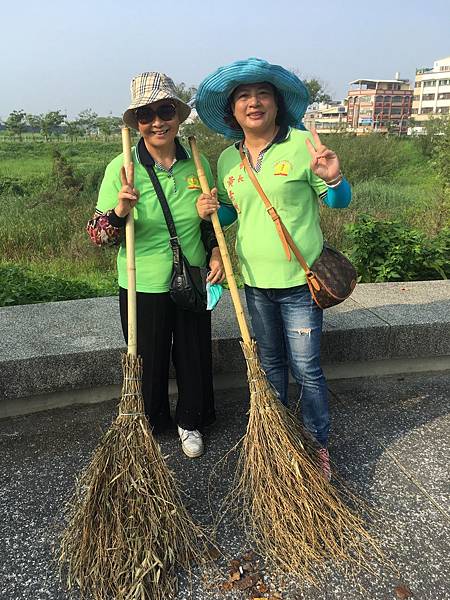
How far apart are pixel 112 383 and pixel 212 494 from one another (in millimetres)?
973

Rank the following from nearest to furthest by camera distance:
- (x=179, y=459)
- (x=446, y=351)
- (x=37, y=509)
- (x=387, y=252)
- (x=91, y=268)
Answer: (x=37, y=509)
(x=179, y=459)
(x=446, y=351)
(x=387, y=252)
(x=91, y=268)

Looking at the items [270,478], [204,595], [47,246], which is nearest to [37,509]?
[204,595]

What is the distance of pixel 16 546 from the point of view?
2148 millimetres

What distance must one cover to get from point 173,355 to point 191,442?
459 mm

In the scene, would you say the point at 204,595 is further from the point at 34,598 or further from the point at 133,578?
the point at 34,598

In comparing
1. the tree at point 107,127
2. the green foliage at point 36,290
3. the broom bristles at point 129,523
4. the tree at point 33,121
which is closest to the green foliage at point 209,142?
the green foliage at point 36,290

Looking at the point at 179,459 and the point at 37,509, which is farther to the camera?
the point at 179,459

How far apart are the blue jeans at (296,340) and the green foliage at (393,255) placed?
94.0 inches

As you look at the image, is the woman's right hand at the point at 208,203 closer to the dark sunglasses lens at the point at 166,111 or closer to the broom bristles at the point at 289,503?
the dark sunglasses lens at the point at 166,111

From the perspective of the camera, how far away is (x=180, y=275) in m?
2.46

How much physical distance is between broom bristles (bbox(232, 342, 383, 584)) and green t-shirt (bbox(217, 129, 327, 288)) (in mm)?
375

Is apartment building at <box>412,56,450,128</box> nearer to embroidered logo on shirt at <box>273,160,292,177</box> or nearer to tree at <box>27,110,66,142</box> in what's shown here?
tree at <box>27,110,66,142</box>

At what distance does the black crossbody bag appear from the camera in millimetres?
2389

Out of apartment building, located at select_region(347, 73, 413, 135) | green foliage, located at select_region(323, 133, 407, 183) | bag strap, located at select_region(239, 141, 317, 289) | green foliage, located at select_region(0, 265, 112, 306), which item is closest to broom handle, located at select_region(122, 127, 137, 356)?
bag strap, located at select_region(239, 141, 317, 289)
